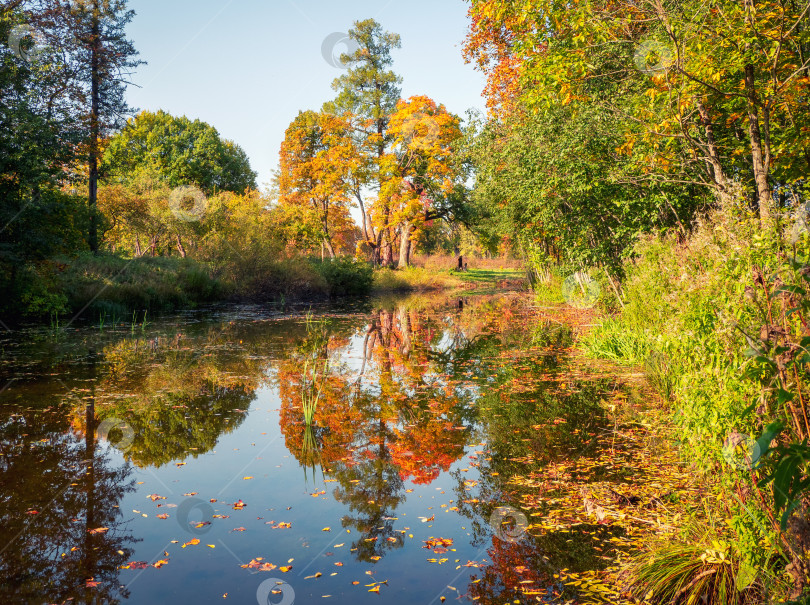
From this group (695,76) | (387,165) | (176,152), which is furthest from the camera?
(176,152)

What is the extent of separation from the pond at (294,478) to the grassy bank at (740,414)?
61 centimetres

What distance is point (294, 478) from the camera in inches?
204

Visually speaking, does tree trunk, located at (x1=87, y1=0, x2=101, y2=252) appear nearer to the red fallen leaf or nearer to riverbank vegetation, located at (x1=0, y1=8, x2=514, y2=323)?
riverbank vegetation, located at (x1=0, y1=8, x2=514, y2=323)

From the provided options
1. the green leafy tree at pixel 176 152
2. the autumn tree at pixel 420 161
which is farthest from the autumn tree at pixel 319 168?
the green leafy tree at pixel 176 152

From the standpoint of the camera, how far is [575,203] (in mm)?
12102

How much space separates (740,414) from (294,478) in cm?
380

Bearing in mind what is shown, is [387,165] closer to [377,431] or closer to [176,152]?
[176,152]

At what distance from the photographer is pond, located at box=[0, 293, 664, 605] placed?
3494 mm

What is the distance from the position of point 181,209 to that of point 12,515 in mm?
30104

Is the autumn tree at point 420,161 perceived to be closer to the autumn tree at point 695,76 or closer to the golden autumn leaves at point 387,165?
the golden autumn leaves at point 387,165

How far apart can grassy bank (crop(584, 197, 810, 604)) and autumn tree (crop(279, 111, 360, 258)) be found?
32.7m

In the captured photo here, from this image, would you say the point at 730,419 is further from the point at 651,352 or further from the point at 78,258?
the point at 78,258

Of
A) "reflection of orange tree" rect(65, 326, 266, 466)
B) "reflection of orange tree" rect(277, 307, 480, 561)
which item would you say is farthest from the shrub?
"reflection of orange tree" rect(277, 307, 480, 561)

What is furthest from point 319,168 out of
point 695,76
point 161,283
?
point 695,76
